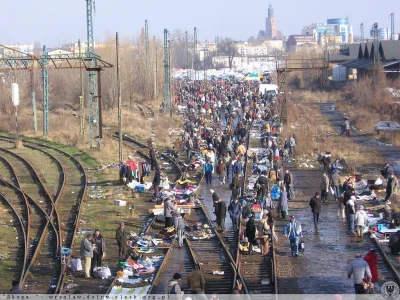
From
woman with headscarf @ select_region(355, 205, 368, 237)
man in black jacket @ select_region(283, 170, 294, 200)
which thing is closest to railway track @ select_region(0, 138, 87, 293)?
man in black jacket @ select_region(283, 170, 294, 200)

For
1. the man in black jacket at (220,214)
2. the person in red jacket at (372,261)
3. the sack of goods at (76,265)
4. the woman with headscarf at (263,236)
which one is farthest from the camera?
the man in black jacket at (220,214)

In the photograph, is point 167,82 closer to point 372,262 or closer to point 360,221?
point 360,221

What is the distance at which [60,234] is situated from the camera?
666 inches

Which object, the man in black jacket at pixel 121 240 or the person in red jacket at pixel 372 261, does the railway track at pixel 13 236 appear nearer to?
the man in black jacket at pixel 121 240

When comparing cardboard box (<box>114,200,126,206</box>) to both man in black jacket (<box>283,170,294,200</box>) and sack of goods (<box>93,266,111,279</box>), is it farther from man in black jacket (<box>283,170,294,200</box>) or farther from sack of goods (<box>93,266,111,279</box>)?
sack of goods (<box>93,266,111,279</box>)

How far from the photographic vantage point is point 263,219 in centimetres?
1606

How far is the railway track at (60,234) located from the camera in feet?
45.0

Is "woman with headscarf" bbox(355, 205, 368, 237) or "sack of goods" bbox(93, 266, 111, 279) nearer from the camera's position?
"sack of goods" bbox(93, 266, 111, 279)

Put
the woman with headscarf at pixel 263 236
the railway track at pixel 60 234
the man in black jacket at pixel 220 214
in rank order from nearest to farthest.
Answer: the railway track at pixel 60 234 < the woman with headscarf at pixel 263 236 < the man in black jacket at pixel 220 214

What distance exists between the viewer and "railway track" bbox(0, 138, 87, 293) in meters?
13.7

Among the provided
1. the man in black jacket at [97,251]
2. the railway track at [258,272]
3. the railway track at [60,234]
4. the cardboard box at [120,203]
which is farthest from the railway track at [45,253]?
the railway track at [258,272]

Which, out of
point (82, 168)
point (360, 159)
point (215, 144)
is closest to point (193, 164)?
point (215, 144)

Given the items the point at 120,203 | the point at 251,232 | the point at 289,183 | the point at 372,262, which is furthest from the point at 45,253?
the point at 289,183

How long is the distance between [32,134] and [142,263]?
1069 inches
